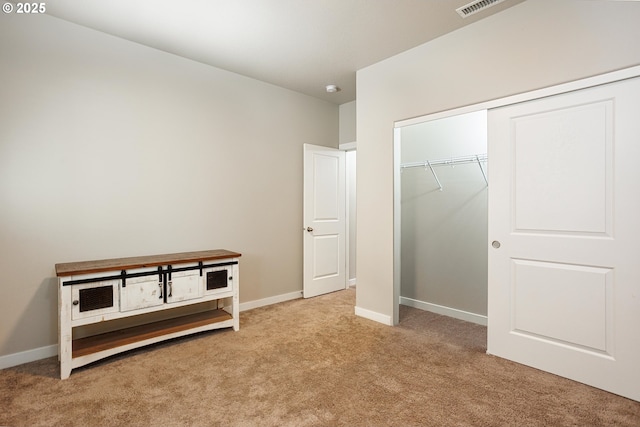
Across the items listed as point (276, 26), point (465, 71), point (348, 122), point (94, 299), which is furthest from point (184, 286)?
point (348, 122)

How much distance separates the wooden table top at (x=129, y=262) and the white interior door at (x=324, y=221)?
150cm

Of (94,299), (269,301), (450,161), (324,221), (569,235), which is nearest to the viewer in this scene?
(569,235)

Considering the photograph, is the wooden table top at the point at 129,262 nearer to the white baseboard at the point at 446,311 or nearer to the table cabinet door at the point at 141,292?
the table cabinet door at the point at 141,292

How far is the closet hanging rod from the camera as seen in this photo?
338 cm

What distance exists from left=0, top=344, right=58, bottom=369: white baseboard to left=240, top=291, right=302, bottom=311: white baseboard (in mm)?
1737

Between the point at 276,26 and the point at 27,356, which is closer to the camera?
the point at 27,356

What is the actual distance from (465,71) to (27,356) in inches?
170

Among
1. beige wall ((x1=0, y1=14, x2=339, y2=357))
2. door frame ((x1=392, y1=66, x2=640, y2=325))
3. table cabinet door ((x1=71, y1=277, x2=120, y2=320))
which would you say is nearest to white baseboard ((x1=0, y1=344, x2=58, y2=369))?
beige wall ((x1=0, y1=14, x2=339, y2=357))

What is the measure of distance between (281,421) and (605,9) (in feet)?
10.7

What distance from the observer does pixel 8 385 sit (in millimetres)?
2199

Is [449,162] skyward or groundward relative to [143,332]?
skyward

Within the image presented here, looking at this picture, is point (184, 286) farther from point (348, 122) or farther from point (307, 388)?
point (348, 122)

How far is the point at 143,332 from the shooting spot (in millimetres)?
2795

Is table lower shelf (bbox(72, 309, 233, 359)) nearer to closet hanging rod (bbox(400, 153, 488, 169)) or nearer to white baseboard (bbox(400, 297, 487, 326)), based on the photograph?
white baseboard (bbox(400, 297, 487, 326))
